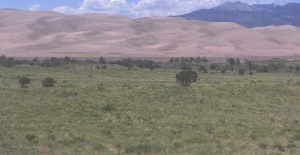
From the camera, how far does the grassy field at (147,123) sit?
595 inches

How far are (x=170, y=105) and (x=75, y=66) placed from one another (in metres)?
54.4

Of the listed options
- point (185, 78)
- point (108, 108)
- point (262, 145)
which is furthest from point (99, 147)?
point (185, 78)

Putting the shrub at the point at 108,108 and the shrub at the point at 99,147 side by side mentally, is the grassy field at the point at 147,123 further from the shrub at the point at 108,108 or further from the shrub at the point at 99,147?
the shrub at the point at 108,108

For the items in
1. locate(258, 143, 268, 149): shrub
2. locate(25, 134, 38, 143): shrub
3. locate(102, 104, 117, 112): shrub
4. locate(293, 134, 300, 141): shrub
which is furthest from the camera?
locate(102, 104, 117, 112): shrub

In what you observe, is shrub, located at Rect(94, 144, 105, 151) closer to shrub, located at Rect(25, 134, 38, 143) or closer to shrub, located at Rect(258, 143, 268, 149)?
shrub, located at Rect(25, 134, 38, 143)

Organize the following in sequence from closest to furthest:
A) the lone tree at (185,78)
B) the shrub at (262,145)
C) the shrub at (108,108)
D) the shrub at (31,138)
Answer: the shrub at (262,145)
the shrub at (31,138)
the shrub at (108,108)
the lone tree at (185,78)

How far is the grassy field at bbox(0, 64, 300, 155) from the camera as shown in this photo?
1512 centimetres

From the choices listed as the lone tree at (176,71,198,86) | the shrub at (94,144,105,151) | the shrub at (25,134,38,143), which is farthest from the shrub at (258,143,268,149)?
the lone tree at (176,71,198,86)

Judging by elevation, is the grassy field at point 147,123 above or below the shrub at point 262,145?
below

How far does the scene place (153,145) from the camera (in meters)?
15.7

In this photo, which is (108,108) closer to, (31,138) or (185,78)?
(31,138)

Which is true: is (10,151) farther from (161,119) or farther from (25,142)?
(161,119)

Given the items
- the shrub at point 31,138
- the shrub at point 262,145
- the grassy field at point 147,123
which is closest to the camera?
the shrub at point 262,145

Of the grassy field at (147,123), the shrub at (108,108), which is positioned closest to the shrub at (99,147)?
the grassy field at (147,123)
